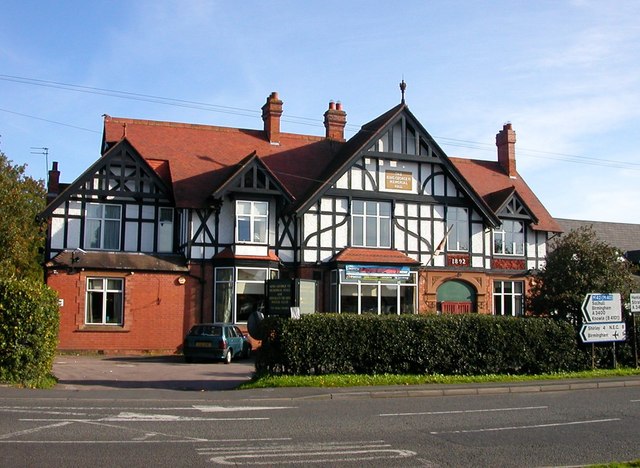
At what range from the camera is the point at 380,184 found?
104ft

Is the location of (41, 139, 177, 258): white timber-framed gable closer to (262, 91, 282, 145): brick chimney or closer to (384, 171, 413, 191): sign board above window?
(262, 91, 282, 145): brick chimney

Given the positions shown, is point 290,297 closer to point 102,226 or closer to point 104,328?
point 104,328

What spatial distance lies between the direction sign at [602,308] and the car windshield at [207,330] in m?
12.2

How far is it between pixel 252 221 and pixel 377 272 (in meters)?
5.82

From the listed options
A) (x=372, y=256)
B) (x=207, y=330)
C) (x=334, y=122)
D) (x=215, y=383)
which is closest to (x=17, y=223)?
→ (x=207, y=330)

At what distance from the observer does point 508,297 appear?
34906mm

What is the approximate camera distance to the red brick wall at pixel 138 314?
1103 inches

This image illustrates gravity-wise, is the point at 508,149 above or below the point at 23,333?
above

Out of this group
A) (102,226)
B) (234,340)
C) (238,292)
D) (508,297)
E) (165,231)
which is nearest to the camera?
(234,340)

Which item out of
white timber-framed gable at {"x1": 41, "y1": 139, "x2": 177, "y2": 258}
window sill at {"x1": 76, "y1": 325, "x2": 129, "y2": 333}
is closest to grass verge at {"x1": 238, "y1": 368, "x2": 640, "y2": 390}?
window sill at {"x1": 76, "y1": 325, "x2": 129, "y2": 333}

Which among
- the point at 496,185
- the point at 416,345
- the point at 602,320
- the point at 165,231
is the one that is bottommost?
the point at 416,345

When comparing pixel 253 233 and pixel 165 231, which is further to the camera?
pixel 165 231

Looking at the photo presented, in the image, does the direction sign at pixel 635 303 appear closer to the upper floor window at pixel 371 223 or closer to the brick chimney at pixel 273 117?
the upper floor window at pixel 371 223

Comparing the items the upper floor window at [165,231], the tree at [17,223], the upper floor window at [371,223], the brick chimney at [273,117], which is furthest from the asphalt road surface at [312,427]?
the brick chimney at [273,117]
